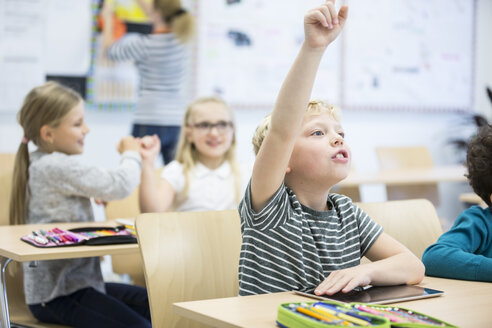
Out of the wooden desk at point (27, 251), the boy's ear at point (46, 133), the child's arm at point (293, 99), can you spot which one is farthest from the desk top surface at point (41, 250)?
the child's arm at point (293, 99)

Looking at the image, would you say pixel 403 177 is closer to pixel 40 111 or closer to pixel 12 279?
pixel 40 111

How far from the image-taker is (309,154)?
1.37 meters

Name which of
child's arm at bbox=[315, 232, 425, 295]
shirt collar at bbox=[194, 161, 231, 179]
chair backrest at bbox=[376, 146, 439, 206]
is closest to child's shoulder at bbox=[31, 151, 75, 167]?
shirt collar at bbox=[194, 161, 231, 179]

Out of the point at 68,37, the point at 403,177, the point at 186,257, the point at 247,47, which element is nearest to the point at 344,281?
the point at 186,257

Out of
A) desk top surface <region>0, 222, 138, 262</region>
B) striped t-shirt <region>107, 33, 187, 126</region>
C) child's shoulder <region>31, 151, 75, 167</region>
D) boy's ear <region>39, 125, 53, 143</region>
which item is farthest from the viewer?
striped t-shirt <region>107, 33, 187, 126</region>

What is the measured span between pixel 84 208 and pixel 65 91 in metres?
0.46

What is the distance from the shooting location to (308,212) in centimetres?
138

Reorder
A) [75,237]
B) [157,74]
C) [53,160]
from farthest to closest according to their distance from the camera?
[157,74]
[53,160]
[75,237]

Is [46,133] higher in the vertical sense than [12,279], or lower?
higher

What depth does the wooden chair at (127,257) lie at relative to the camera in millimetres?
2711

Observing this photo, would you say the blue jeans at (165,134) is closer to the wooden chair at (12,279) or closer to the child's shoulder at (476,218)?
Result: the wooden chair at (12,279)

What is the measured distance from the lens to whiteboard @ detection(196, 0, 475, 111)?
4906 millimetres

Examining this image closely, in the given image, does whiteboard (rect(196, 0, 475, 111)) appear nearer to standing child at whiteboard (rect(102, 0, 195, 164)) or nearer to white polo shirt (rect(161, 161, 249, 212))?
standing child at whiteboard (rect(102, 0, 195, 164))

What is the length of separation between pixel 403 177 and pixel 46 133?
2.24 meters
